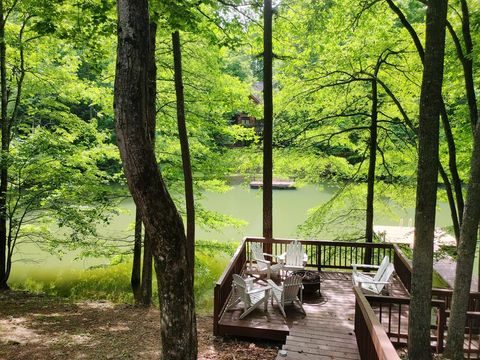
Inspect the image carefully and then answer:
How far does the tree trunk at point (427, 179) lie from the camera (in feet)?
11.8

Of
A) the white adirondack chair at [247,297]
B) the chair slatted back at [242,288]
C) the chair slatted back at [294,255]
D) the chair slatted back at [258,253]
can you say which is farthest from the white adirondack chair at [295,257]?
the chair slatted back at [242,288]

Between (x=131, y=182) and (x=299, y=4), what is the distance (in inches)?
283

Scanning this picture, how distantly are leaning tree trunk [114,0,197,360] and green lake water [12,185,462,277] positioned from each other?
6596 mm

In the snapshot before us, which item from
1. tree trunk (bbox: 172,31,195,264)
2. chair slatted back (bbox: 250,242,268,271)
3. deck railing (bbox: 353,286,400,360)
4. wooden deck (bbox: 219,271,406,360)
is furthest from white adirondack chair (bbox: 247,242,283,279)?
deck railing (bbox: 353,286,400,360)

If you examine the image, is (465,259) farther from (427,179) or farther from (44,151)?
(44,151)

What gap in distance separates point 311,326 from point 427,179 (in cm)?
313

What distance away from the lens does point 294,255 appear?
7.64 meters

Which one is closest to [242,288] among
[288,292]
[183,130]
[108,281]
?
[288,292]

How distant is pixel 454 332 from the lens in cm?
406

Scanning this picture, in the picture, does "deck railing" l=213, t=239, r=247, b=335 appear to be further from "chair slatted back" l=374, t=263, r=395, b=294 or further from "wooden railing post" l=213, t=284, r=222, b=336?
"chair slatted back" l=374, t=263, r=395, b=294

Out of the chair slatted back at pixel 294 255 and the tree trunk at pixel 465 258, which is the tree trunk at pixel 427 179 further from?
the chair slatted back at pixel 294 255

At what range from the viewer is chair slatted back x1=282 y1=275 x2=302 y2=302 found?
594 cm

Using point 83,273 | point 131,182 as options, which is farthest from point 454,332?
point 83,273

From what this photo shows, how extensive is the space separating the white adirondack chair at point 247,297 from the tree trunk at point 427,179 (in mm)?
2616
